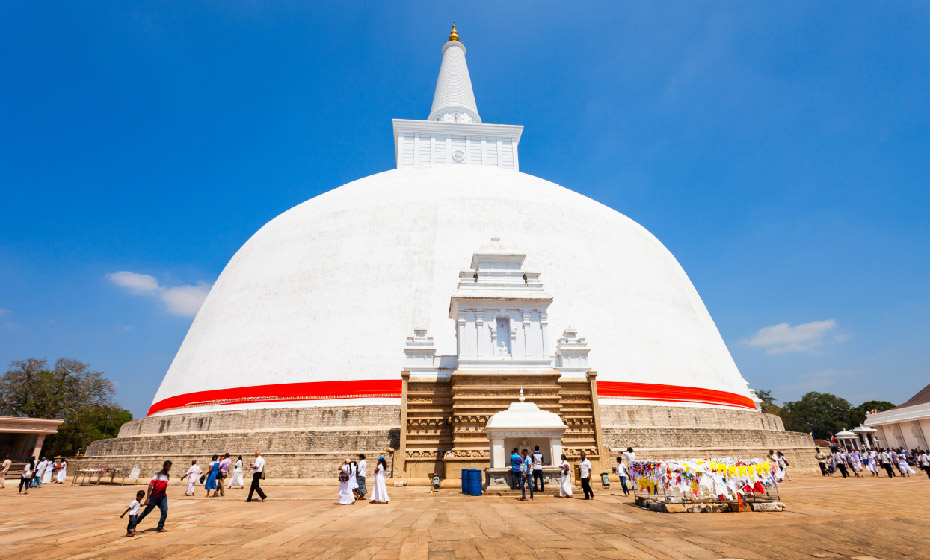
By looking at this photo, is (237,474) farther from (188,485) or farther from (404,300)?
(404,300)

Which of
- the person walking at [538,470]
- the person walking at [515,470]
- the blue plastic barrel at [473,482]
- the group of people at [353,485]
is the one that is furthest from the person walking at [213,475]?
the person walking at [538,470]

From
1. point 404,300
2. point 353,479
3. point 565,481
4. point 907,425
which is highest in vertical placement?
point 404,300

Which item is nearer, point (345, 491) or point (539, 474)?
point (345, 491)

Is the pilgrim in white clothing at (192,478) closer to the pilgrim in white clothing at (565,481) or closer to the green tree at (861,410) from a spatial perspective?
the pilgrim in white clothing at (565,481)

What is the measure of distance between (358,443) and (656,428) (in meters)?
9.98

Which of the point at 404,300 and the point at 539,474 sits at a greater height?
the point at 404,300

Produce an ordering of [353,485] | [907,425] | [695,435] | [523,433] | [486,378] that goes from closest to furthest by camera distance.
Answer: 1. [353,485]
2. [523,433]
3. [486,378]
4. [695,435]
5. [907,425]

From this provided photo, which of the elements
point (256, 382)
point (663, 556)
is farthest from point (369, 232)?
point (663, 556)

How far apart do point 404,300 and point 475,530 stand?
12517 mm

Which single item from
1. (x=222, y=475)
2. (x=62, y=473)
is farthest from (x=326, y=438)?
(x=62, y=473)

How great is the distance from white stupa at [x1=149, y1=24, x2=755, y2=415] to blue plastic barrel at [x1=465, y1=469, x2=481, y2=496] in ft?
17.8

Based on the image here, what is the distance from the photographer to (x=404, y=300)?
62.7 feet

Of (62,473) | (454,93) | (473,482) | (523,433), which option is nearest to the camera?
(473,482)

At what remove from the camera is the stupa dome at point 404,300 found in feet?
59.5
